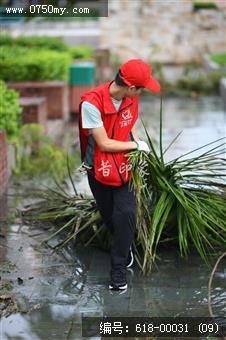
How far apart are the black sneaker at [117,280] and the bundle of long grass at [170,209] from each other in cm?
34

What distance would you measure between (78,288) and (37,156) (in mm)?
4502

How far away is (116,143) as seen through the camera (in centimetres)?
559

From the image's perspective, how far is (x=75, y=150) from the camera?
35.5 ft

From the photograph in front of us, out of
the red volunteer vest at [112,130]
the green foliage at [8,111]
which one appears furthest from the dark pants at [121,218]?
the green foliage at [8,111]

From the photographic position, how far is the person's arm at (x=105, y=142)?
5.53m

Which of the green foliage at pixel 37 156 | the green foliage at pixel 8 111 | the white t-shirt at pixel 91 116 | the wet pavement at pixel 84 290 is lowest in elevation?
the wet pavement at pixel 84 290

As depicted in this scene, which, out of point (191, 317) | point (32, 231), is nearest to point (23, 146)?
point (32, 231)

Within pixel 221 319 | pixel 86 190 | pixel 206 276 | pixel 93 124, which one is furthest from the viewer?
pixel 86 190

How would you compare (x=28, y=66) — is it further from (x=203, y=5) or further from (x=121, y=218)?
(x=203, y=5)

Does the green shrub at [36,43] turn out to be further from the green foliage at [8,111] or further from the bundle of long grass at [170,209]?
the bundle of long grass at [170,209]

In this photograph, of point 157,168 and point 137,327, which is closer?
point 137,327

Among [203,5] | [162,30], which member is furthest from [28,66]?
[203,5]

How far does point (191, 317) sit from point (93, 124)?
146 cm

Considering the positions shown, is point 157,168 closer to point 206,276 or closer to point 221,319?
point 206,276
